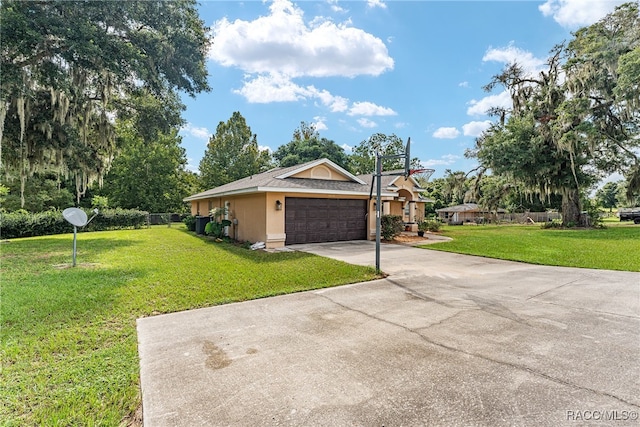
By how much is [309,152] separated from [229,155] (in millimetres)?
8837

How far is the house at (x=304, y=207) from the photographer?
460 inches

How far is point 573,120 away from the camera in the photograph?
16953 millimetres

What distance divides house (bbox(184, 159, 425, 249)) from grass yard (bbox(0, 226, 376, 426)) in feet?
6.53

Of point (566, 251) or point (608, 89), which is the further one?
point (608, 89)

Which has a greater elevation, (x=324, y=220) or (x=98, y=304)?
(x=324, y=220)

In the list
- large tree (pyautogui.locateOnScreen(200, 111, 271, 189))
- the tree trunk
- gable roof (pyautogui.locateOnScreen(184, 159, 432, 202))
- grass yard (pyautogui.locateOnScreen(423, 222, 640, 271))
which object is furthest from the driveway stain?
large tree (pyautogui.locateOnScreen(200, 111, 271, 189))

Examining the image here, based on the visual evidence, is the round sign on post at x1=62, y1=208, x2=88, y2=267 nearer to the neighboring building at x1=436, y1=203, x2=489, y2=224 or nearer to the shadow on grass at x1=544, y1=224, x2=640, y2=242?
the shadow on grass at x1=544, y1=224, x2=640, y2=242

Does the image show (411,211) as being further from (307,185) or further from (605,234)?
(307,185)

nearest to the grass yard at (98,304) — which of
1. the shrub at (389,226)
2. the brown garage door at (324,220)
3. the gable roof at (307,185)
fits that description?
the brown garage door at (324,220)

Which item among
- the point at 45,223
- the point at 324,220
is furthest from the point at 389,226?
the point at 45,223

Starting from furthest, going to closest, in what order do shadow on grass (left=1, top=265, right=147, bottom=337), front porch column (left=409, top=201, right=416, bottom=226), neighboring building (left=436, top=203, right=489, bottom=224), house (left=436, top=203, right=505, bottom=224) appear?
1. neighboring building (left=436, top=203, right=489, bottom=224)
2. house (left=436, top=203, right=505, bottom=224)
3. front porch column (left=409, top=201, right=416, bottom=226)
4. shadow on grass (left=1, top=265, right=147, bottom=337)

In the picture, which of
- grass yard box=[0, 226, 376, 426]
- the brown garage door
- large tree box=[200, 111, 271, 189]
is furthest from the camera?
large tree box=[200, 111, 271, 189]

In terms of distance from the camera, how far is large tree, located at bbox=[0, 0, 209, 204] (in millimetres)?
8180

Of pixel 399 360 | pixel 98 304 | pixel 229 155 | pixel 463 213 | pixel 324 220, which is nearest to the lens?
pixel 399 360
